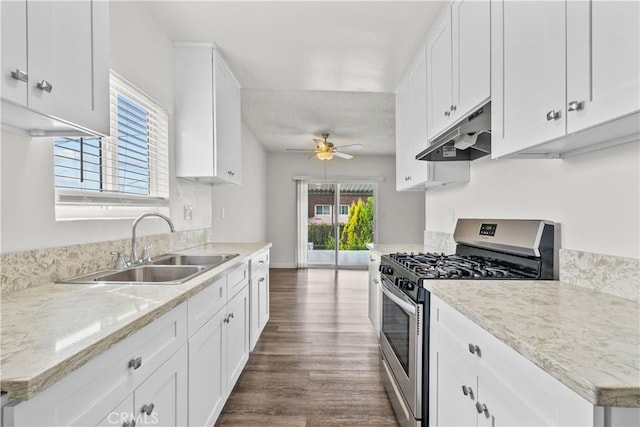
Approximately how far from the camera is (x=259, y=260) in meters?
2.90

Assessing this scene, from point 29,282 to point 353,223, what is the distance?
6.48 metres

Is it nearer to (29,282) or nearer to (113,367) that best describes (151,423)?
(113,367)

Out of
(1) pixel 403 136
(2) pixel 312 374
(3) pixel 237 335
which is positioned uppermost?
(1) pixel 403 136

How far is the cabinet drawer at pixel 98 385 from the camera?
639mm

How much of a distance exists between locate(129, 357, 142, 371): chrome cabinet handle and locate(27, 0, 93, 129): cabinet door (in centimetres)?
78

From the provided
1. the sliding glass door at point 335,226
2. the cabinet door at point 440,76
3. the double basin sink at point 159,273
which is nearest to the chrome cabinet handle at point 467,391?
the double basin sink at point 159,273

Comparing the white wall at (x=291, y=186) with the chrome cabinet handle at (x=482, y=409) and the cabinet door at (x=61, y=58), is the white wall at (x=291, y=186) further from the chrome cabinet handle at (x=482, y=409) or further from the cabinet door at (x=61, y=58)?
the chrome cabinet handle at (x=482, y=409)

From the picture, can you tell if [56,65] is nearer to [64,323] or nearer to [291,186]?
[64,323]

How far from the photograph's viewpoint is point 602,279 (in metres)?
1.27

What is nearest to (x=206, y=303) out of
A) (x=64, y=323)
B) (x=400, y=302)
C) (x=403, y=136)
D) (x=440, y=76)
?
(x=64, y=323)

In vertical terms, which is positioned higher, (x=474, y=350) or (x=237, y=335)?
(x=474, y=350)

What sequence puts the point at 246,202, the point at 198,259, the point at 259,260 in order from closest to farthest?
the point at 198,259
the point at 259,260
the point at 246,202

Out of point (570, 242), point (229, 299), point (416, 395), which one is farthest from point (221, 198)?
point (570, 242)

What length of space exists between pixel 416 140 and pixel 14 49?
2385 millimetres
